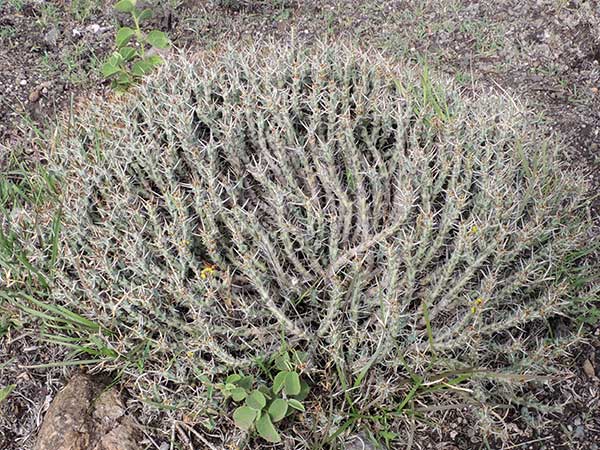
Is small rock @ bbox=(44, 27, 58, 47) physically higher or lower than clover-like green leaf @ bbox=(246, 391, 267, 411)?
higher

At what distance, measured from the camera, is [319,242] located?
7.54 ft

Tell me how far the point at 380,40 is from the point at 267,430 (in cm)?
266

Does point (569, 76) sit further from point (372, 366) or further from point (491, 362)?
point (372, 366)

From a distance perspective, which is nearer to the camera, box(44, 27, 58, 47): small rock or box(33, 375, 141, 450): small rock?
box(33, 375, 141, 450): small rock

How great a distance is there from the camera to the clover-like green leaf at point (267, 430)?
215 cm

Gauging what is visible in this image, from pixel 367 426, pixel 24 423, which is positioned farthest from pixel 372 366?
pixel 24 423

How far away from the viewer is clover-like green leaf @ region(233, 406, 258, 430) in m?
2.16

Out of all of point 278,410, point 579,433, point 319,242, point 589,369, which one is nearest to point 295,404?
point 278,410

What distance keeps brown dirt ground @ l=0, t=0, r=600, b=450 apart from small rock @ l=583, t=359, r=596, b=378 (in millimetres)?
955

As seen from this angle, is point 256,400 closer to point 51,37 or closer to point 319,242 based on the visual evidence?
point 319,242

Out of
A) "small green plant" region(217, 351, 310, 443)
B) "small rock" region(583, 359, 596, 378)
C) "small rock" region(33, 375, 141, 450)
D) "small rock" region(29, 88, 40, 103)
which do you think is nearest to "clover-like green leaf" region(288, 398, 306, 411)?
"small green plant" region(217, 351, 310, 443)

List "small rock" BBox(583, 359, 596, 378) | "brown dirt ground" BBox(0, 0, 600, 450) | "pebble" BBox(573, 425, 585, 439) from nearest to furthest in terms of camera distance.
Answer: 1. "pebble" BBox(573, 425, 585, 439)
2. "small rock" BBox(583, 359, 596, 378)
3. "brown dirt ground" BBox(0, 0, 600, 450)

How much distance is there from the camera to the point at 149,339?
2271 millimetres

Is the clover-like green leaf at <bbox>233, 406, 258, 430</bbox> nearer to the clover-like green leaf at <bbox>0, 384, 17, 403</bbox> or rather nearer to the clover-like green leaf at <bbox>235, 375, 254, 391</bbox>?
the clover-like green leaf at <bbox>235, 375, 254, 391</bbox>
